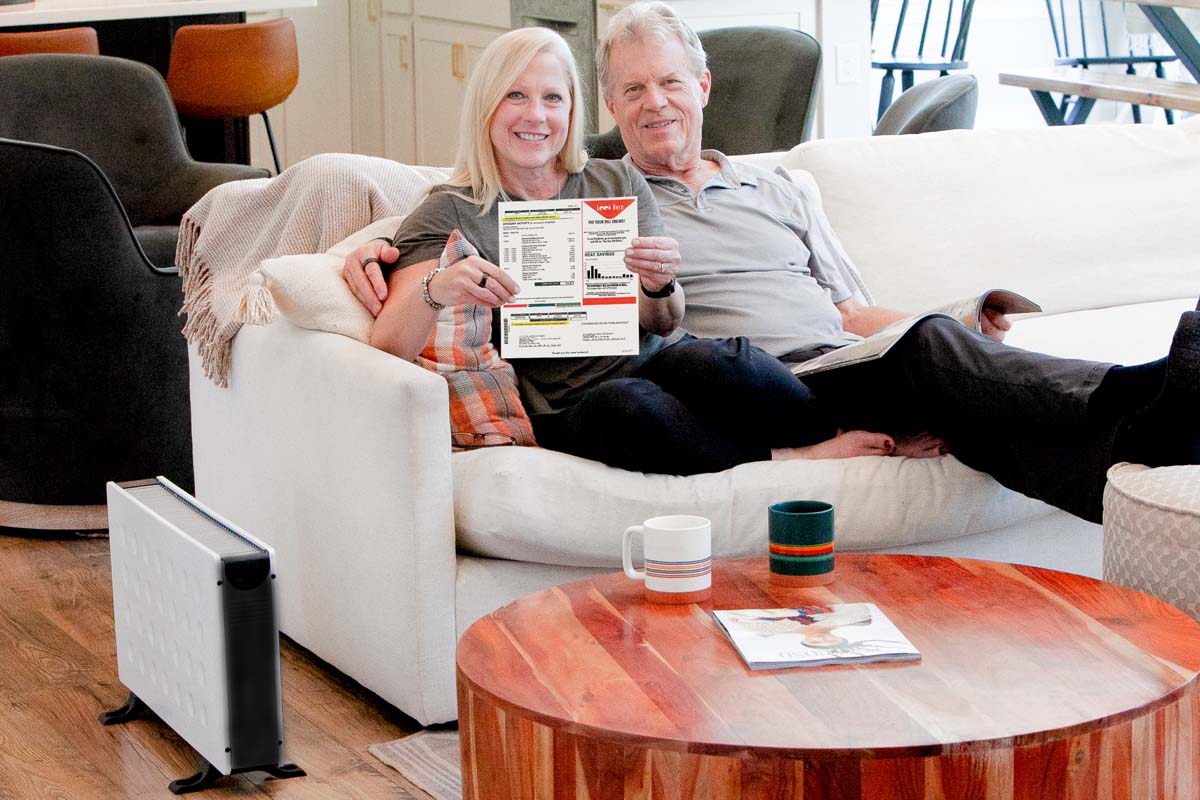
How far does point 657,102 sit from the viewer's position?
262 cm

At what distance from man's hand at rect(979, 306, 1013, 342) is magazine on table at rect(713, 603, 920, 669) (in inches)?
34.2

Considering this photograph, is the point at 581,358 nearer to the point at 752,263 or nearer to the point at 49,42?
the point at 752,263

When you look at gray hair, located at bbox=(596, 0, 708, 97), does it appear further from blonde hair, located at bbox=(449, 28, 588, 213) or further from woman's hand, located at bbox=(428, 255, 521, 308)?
woman's hand, located at bbox=(428, 255, 521, 308)

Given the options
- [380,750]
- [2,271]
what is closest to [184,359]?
[2,271]

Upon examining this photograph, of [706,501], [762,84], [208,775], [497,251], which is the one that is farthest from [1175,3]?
[208,775]

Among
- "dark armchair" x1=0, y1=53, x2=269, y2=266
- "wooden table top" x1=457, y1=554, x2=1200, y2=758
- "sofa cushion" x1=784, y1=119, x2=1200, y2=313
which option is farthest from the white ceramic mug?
"dark armchair" x1=0, y1=53, x2=269, y2=266

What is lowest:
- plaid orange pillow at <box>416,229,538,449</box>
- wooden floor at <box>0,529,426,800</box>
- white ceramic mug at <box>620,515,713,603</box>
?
wooden floor at <box>0,529,426,800</box>

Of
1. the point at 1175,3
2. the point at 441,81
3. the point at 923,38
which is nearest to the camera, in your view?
the point at 1175,3

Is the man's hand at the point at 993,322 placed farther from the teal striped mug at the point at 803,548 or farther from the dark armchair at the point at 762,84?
the dark armchair at the point at 762,84

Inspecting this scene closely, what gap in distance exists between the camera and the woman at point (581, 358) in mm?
2205

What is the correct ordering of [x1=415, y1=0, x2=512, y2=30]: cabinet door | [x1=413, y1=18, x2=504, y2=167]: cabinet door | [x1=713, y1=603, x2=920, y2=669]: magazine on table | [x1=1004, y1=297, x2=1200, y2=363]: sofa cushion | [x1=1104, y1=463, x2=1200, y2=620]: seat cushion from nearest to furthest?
[x1=713, y1=603, x2=920, y2=669]: magazine on table → [x1=1104, y1=463, x2=1200, y2=620]: seat cushion → [x1=1004, y1=297, x2=1200, y2=363]: sofa cushion → [x1=415, y1=0, x2=512, y2=30]: cabinet door → [x1=413, y1=18, x2=504, y2=167]: cabinet door

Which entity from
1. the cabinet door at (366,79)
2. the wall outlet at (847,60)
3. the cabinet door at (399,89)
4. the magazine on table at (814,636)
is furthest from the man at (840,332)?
the cabinet door at (366,79)

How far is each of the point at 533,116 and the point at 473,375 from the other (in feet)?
1.42

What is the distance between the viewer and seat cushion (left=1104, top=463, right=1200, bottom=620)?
183 centimetres
